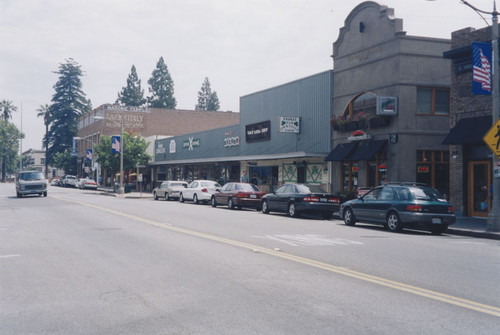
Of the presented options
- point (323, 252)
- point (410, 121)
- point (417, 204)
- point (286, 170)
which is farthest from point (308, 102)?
point (323, 252)

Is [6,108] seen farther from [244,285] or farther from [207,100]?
[244,285]

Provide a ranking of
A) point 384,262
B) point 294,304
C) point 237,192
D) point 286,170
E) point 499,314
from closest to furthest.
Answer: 1. point 499,314
2. point 294,304
3. point 384,262
4. point 237,192
5. point 286,170

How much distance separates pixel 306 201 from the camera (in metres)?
21.0

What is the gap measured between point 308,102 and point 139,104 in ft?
237

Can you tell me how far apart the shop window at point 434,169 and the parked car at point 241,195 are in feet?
26.0

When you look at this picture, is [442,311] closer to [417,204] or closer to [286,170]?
[417,204]

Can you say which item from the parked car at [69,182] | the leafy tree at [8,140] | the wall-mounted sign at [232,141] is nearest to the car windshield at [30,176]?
the wall-mounted sign at [232,141]

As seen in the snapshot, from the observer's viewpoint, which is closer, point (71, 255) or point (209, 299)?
point (209, 299)

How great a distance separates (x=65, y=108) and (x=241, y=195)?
7135 centimetres

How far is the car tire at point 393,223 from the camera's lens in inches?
630

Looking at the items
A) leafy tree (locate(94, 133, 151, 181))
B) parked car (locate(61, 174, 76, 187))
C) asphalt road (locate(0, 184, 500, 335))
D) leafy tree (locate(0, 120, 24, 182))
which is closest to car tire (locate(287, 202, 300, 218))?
asphalt road (locate(0, 184, 500, 335))

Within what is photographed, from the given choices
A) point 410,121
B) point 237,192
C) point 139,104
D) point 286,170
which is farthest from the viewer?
point 139,104

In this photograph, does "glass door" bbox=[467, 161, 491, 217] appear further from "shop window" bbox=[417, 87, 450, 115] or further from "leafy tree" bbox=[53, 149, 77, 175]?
"leafy tree" bbox=[53, 149, 77, 175]

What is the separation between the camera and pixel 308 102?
3114 cm
